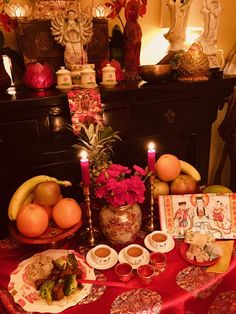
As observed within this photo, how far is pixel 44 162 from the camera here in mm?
1469

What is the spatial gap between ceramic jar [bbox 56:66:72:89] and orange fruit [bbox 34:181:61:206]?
0.58 metres

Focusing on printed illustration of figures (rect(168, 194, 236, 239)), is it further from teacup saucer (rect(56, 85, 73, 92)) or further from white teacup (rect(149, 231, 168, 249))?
teacup saucer (rect(56, 85, 73, 92))

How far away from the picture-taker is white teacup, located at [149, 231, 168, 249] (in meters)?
1.02

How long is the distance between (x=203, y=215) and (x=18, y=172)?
2.96ft

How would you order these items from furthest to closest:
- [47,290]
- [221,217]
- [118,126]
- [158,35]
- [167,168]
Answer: [158,35], [118,126], [167,168], [221,217], [47,290]

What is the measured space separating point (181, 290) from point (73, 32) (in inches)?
51.0

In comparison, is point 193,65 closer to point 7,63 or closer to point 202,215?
point 202,215

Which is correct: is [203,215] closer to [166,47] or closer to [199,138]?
[199,138]

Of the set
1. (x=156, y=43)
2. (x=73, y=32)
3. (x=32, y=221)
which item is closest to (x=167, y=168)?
(x=32, y=221)

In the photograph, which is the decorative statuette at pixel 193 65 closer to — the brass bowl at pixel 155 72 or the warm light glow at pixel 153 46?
the brass bowl at pixel 155 72

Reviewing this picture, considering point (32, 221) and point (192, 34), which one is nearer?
point (32, 221)

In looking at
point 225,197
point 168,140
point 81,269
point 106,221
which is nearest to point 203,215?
point 225,197

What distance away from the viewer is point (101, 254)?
99 centimetres

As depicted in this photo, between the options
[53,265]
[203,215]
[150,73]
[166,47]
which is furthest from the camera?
[166,47]
